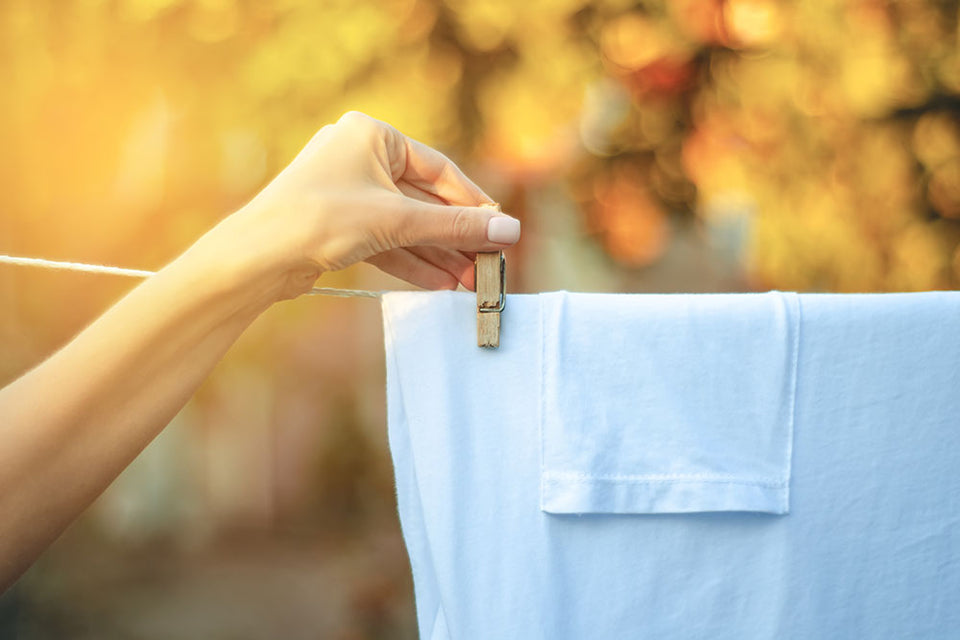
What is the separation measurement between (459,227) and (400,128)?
4.55ft

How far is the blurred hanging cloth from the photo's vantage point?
690mm

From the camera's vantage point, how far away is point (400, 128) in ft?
6.53

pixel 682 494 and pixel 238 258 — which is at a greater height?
pixel 238 258

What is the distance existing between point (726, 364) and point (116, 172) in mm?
2110

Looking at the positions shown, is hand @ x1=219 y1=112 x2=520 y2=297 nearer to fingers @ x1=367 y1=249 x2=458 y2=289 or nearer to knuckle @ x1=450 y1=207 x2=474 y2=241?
knuckle @ x1=450 y1=207 x2=474 y2=241

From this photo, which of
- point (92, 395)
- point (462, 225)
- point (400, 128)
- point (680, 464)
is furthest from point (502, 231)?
point (400, 128)

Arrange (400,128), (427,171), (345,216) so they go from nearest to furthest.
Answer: (345,216)
(427,171)
(400,128)

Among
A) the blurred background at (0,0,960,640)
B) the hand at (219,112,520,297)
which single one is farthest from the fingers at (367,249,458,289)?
the blurred background at (0,0,960,640)

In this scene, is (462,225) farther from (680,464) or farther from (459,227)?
(680,464)

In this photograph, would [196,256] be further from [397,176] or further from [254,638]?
[254,638]

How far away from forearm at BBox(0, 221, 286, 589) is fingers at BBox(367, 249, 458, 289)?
15cm

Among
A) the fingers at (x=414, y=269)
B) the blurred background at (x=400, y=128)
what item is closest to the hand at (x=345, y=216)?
the fingers at (x=414, y=269)

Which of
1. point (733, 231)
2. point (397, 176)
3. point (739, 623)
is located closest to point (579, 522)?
point (739, 623)

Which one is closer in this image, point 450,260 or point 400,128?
point 450,260
